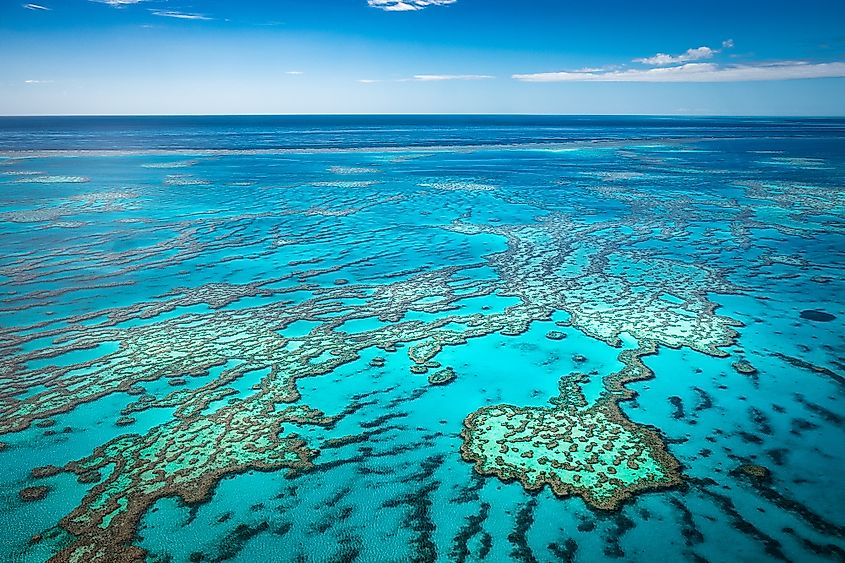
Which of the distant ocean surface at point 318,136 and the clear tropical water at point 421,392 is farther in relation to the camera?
the distant ocean surface at point 318,136

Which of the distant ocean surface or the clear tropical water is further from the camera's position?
the distant ocean surface

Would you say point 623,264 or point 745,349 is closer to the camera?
point 745,349

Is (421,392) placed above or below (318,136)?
below

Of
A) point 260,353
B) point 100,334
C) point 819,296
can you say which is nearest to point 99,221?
point 100,334

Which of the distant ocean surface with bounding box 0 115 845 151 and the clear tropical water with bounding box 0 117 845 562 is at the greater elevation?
the distant ocean surface with bounding box 0 115 845 151

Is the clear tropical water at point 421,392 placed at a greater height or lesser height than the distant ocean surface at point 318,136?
lesser

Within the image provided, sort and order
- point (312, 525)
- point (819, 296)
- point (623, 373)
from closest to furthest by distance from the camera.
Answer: point (312, 525) → point (623, 373) → point (819, 296)

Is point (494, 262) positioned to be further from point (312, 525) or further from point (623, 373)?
point (312, 525)

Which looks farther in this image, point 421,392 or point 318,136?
point 318,136
